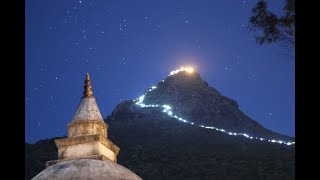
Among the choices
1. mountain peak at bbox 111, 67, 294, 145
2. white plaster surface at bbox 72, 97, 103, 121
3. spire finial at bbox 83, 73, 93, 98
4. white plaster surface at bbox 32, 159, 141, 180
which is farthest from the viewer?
mountain peak at bbox 111, 67, 294, 145

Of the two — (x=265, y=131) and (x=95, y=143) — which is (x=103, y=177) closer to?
(x=95, y=143)

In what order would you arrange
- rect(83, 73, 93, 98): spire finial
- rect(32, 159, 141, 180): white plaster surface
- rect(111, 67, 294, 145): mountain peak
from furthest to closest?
rect(111, 67, 294, 145): mountain peak, rect(83, 73, 93, 98): spire finial, rect(32, 159, 141, 180): white plaster surface

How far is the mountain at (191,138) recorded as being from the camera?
183ft

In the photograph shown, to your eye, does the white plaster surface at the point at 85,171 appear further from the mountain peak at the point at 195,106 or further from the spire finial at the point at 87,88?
the mountain peak at the point at 195,106

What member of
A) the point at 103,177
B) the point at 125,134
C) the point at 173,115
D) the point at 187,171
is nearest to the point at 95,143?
the point at 103,177

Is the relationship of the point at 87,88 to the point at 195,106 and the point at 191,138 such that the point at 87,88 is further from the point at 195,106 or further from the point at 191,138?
the point at 195,106

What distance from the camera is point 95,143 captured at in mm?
13430

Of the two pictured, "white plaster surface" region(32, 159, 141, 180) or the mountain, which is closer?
"white plaster surface" region(32, 159, 141, 180)

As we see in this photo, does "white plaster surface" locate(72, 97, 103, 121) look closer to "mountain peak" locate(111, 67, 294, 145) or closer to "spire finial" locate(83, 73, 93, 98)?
"spire finial" locate(83, 73, 93, 98)

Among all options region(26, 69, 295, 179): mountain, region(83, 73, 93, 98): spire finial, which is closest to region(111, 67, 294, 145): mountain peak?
region(26, 69, 295, 179): mountain

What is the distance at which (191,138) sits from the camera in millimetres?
71438

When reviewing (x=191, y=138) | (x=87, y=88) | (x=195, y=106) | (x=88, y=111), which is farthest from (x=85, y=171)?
(x=195, y=106)

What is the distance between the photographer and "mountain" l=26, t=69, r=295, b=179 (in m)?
55.9
